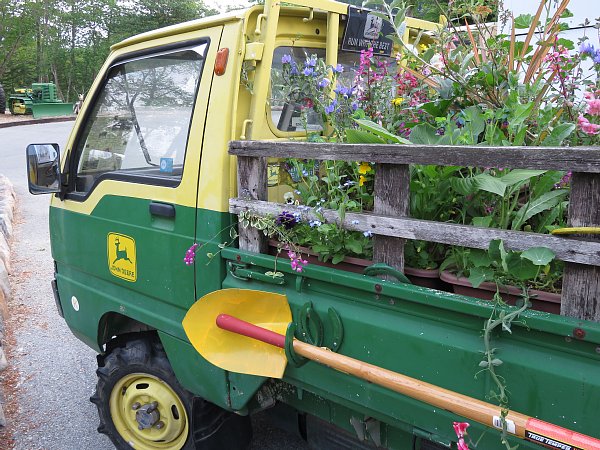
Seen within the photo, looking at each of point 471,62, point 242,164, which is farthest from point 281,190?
point 471,62

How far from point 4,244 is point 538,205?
6.97 metres

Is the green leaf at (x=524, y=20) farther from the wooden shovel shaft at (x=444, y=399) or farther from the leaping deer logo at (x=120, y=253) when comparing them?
the leaping deer logo at (x=120, y=253)

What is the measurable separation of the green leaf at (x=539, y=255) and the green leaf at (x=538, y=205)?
0.19 meters

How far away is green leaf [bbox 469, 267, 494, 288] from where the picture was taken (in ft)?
5.53

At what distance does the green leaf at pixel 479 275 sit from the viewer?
169cm

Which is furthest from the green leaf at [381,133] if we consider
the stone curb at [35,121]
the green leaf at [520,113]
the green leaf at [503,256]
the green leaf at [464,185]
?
the stone curb at [35,121]

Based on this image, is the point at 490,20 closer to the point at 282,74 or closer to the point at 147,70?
the point at 282,74

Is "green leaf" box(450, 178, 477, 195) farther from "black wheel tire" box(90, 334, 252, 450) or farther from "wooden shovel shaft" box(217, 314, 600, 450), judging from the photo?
"black wheel tire" box(90, 334, 252, 450)

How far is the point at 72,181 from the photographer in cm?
324

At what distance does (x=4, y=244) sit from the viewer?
23.6ft

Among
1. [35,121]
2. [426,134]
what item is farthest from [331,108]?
[35,121]

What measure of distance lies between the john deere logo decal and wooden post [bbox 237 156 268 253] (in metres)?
0.75

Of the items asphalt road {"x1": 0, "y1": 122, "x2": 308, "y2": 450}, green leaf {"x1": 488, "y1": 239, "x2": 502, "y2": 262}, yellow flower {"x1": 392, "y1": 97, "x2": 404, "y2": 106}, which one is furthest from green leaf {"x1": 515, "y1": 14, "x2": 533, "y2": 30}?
asphalt road {"x1": 0, "y1": 122, "x2": 308, "y2": 450}

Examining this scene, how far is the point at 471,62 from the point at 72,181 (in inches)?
85.8
